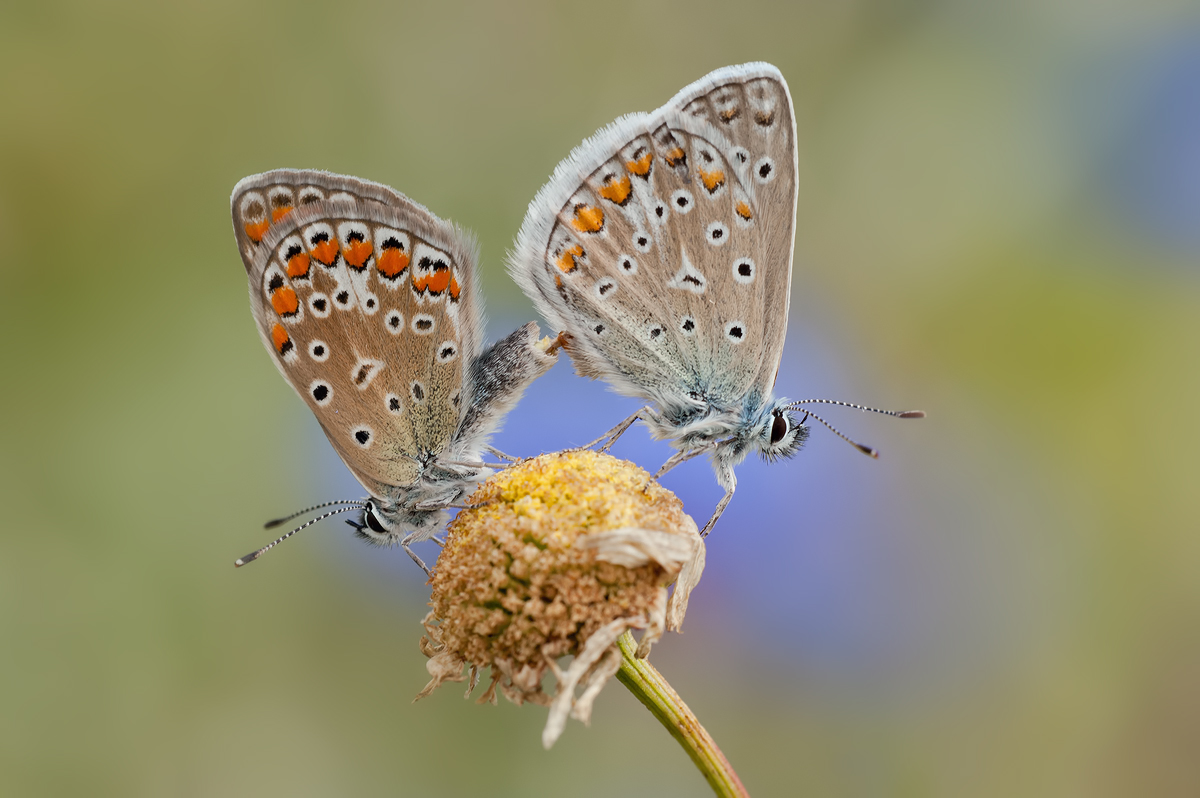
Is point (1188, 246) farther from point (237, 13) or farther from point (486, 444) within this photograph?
point (237, 13)

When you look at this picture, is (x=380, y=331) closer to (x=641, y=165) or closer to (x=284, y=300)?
(x=284, y=300)

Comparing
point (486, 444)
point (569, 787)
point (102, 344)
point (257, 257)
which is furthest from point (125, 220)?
point (569, 787)

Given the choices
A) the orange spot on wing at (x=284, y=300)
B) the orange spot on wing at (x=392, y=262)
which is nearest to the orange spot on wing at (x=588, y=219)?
the orange spot on wing at (x=392, y=262)

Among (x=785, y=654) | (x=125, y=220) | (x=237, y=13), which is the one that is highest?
(x=237, y=13)

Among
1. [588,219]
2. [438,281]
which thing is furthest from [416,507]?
[588,219]

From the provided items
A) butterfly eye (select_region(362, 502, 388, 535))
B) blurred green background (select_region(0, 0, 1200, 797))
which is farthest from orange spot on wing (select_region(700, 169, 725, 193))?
blurred green background (select_region(0, 0, 1200, 797))

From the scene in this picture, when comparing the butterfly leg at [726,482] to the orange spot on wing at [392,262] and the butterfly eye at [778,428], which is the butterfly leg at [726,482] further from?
the orange spot on wing at [392,262]
